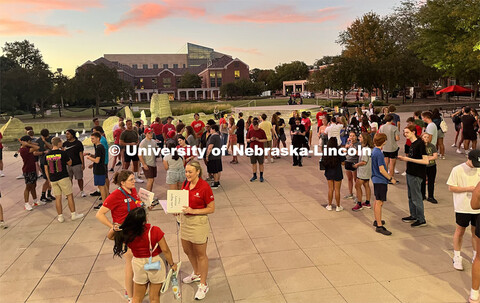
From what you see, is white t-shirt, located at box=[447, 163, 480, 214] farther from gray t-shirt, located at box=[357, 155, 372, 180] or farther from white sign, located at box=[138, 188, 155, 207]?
white sign, located at box=[138, 188, 155, 207]

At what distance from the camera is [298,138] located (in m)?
11.9

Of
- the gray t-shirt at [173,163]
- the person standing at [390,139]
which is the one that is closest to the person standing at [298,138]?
the person standing at [390,139]

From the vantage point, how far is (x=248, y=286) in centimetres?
475

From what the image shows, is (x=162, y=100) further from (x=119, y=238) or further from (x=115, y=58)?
(x=115, y=58)

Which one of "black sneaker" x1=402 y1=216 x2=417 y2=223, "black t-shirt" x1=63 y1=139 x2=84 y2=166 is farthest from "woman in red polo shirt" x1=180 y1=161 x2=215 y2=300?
"black t-shirt" x1=63 y1=139 x2=84 y2=166

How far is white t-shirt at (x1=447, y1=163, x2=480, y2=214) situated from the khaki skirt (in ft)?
11.0

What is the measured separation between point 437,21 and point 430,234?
96.3 ft

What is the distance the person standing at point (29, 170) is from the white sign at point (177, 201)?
19.4 ft

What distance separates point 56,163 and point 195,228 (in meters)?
4.25

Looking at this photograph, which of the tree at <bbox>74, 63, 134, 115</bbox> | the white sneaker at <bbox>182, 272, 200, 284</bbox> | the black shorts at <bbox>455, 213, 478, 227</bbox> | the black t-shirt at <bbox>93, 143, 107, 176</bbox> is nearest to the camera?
the black shorts at <bbox>455, 213, 478, 227</bbox>

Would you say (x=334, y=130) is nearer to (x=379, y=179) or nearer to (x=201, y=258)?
(x=379, y=179)

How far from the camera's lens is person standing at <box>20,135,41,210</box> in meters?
8.32

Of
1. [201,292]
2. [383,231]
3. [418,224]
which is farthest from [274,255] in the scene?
[418,224]

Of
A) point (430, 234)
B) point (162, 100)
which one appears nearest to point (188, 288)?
point (430, 234)
